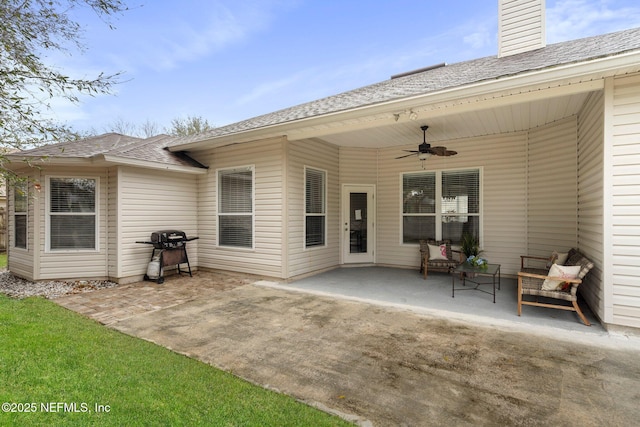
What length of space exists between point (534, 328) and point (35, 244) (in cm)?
827

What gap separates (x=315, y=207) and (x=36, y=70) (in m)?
4.78

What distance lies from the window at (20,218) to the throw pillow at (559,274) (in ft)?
29.8

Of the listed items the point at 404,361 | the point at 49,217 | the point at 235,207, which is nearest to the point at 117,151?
the point at 49,217

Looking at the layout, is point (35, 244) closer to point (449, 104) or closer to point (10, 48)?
point (10, 48)

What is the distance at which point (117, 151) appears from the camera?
578 cm

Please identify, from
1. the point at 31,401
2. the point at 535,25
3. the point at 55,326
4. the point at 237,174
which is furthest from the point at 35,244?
the point at 535,25

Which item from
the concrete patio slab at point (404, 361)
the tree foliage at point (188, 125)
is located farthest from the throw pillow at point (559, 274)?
the tree foliage at point (188, 125)

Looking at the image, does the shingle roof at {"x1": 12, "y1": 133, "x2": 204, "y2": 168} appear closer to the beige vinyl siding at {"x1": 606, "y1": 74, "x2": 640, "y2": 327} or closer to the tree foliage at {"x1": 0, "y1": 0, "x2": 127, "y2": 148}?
the tree foliage at {"x1": 0, "y1": 0, "x2": 127, "y2": 148}

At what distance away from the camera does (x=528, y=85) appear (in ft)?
11.7

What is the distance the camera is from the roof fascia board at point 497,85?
3148 mm

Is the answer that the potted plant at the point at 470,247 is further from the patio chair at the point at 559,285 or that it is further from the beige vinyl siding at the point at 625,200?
the beige vinyl siding at the point at 625,200

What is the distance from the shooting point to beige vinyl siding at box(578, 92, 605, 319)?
364 cm

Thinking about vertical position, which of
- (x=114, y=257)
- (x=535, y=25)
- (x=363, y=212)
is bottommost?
(x=114, y=257)

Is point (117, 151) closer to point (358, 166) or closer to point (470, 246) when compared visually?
point (358, 166)
